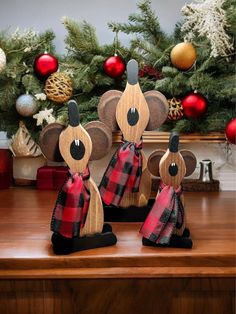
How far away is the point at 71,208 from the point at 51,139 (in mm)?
128

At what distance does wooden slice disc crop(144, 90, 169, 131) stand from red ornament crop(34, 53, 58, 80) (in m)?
0.36

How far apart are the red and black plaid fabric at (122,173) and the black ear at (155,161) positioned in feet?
0.10

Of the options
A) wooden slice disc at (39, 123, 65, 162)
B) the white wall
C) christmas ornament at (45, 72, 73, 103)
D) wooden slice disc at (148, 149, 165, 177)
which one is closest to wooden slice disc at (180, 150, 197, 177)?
wooden slice disc at (148, 149, 165, 177)

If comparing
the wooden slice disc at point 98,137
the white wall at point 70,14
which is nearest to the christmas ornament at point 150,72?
the white wall at point 70,14

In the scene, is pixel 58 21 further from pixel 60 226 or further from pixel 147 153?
pixel 60 226

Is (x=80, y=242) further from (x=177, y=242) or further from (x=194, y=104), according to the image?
(x=194, y=104)

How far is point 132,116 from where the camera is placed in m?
0.92

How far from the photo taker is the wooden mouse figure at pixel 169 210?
0.83m

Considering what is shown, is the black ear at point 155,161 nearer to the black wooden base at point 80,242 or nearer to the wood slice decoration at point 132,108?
the wood slice decoration at point 132,108

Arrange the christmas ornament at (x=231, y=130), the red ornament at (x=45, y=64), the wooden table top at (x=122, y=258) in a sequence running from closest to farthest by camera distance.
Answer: the wooden table top at (x=122, y=258) → the christmas ornament at (x=231, y=130) → the red ornament at (x=45, y=64)

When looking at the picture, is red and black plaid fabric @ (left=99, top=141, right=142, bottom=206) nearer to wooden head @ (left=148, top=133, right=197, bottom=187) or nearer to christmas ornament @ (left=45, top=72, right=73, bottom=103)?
wooden head @ (left=148, top=133, right=197, bottom=187)

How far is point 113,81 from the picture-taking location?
1.23 metres

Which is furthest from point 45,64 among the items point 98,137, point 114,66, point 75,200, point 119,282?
point 119,282

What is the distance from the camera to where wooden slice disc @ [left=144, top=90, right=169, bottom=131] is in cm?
95
